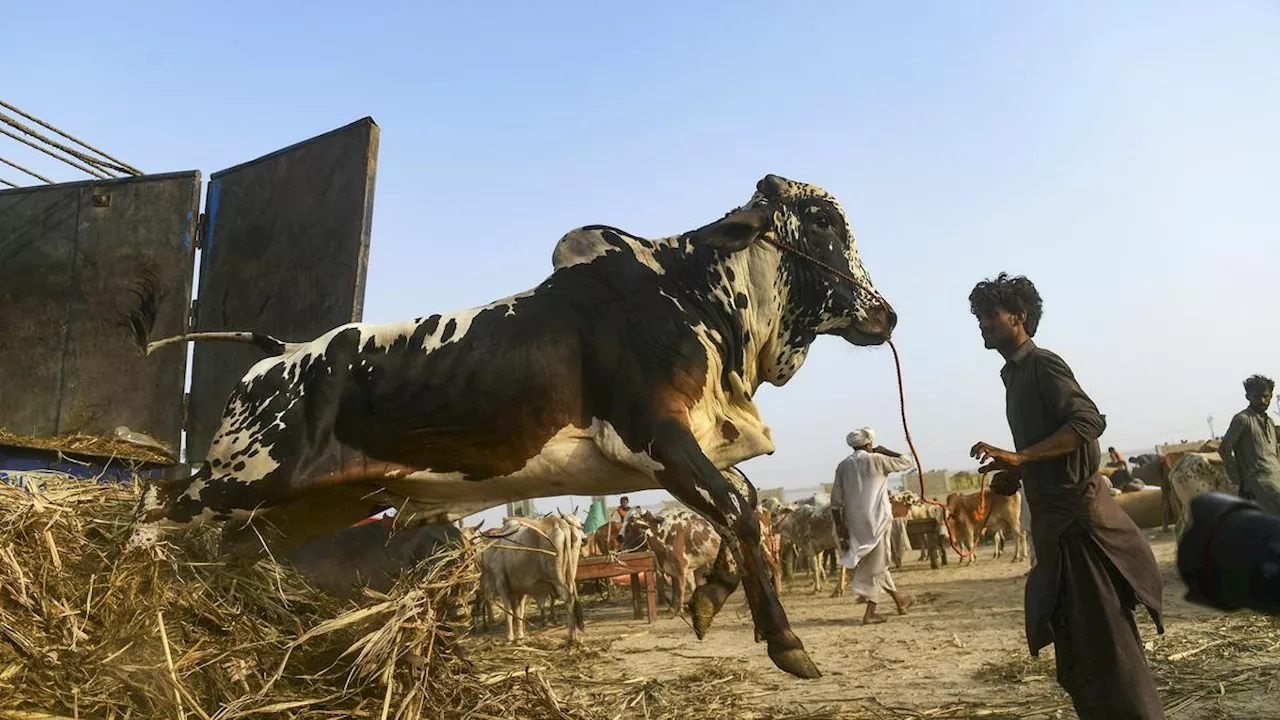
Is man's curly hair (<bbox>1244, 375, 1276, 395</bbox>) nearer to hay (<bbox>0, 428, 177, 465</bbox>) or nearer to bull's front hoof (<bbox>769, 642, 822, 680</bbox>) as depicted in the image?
bull's front hoof (<bbox>769, 642, 822, 680</bbox>)

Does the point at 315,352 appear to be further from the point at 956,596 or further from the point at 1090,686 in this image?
the point at 956,596

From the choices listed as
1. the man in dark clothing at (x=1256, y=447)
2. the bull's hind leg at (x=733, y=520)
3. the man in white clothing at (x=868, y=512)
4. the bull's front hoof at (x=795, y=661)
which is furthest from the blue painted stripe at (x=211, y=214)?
the man in dark clothing at (x=1256, y=447)

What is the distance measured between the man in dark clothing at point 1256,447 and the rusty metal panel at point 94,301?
877 cm

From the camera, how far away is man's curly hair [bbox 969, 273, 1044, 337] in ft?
11.5

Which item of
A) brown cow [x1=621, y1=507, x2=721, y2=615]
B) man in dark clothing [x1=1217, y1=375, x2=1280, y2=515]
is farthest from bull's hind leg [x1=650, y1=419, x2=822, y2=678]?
brown cow [x1=621, y1=507, x2=721, y2=615]

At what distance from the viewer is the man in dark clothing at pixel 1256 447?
24.1 feet

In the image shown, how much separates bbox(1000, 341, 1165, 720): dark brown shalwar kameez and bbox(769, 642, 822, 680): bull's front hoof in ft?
2.94

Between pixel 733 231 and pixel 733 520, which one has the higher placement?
pixel 733 231

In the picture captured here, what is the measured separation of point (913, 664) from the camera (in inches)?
221

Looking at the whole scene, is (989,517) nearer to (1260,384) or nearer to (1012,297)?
(1260,384)

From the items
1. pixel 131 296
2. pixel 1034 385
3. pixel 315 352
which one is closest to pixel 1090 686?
pixel 1034 385

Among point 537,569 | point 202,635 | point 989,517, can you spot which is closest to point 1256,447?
point 537,569

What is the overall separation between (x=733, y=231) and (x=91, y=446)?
4.11 metres

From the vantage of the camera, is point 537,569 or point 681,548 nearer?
point 537,569
